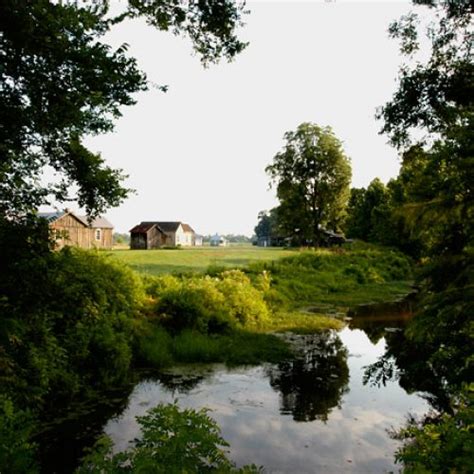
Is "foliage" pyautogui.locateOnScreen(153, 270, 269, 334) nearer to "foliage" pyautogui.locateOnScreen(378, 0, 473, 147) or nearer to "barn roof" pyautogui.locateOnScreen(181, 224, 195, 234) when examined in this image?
"foliage" pyautogui.locateOnScreen(378, 0, 473, 147)

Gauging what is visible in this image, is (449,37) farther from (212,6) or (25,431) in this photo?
(25,431)

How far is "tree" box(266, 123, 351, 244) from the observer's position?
174 ft

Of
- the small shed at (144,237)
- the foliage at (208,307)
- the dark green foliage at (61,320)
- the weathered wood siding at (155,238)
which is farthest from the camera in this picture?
the weathered wood siding at (155,238)

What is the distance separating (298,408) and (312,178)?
47.5 m

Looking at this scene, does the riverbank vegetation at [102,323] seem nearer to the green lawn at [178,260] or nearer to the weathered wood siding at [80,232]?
the green lawn at [178,260]

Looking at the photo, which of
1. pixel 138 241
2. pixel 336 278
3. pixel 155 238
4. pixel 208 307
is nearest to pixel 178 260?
pixel 336 278

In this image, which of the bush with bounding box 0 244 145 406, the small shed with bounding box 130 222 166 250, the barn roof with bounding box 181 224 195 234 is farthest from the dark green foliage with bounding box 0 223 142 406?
the barn roof with bounding box 181 224 195 234

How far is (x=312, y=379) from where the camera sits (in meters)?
9.98

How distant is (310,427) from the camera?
24.4 ft

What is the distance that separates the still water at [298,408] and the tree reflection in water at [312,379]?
2 cm

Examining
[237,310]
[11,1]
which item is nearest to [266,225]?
[237,310]

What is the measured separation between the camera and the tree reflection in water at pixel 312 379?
830cm

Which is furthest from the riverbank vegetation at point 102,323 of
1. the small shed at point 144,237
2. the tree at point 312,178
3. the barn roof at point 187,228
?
the barn roof at point 187,228

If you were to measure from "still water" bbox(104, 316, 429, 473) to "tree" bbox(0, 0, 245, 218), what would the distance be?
13.5 feet
